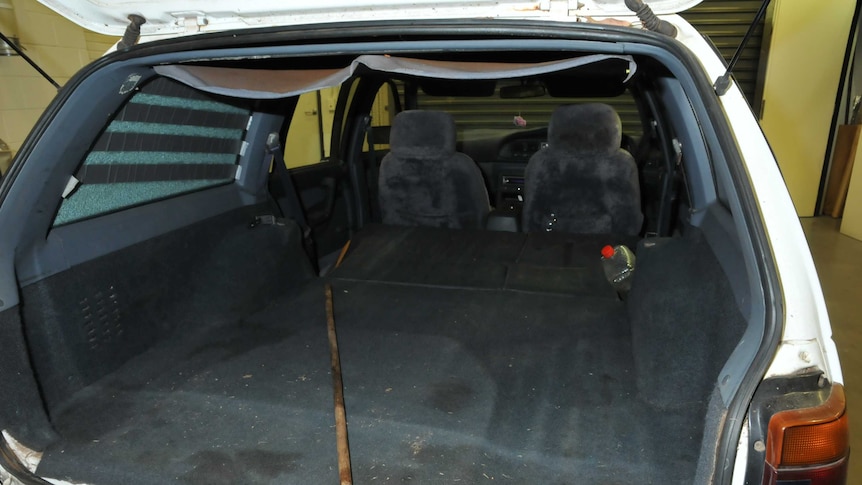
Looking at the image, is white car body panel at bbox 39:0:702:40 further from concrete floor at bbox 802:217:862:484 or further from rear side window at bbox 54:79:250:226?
concrete floor at bbox 802:217:862:484

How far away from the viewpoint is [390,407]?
1767mm

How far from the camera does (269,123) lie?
2.67 metres

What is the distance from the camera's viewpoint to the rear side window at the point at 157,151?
1.80 metres

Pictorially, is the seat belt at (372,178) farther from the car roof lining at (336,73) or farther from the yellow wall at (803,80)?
the yellow wall at (803,80)

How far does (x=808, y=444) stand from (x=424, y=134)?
2.94 meters

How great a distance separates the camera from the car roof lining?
4.63 feet

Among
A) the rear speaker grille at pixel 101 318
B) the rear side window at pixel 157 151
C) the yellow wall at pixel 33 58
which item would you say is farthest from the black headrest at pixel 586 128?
the yellow wall at pixel 33 58

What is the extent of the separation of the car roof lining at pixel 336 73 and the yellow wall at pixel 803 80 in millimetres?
5718

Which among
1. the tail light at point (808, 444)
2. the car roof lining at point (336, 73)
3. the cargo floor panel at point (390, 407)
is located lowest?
the cargo floor panel at point (390, 407)

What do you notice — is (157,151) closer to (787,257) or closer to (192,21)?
(192,21)

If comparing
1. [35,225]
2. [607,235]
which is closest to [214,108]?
[35,225]

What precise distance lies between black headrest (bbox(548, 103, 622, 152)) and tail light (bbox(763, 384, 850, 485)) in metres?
2.47

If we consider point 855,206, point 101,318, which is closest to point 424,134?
point 101,318

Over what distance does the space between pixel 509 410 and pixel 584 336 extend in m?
0.68
